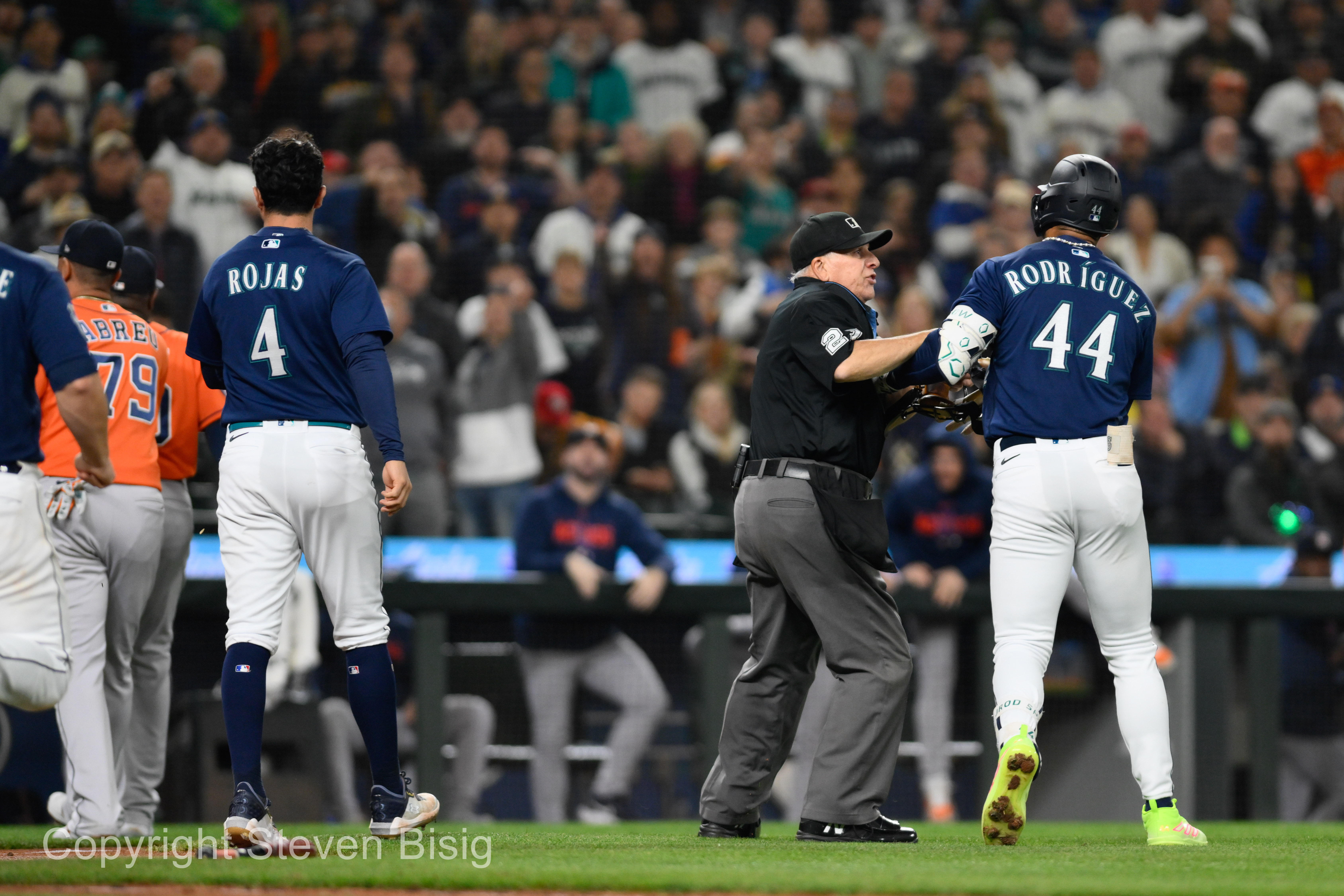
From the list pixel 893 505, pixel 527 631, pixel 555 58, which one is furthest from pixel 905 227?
pixel 527 631

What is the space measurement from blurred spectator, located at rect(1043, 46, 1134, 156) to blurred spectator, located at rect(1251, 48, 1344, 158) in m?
1.11

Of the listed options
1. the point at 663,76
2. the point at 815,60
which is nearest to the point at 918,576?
the point at 663,76

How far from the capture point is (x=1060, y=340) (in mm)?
4828

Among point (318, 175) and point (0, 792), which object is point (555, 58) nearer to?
point (0, 792)

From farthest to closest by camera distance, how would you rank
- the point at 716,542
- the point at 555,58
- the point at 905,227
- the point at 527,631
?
the point at 555,58, the point at 905,227, the point at 716,542, the point at 527,631

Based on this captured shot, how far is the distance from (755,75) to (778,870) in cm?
1010

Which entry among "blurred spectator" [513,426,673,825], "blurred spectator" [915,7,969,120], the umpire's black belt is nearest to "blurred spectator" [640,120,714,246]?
"blurred spectator" [915,7,969,120]

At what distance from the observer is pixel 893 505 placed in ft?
27.5

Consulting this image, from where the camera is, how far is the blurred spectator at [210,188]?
34.2 feet

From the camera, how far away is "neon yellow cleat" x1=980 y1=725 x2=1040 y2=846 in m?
4.43

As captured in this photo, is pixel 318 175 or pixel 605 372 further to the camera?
pixel 605 372

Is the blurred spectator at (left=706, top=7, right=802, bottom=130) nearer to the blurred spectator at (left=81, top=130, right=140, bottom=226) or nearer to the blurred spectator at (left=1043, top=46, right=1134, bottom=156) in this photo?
the blurred spectator at (left=1043, top=46, right=1134, bottom=156)

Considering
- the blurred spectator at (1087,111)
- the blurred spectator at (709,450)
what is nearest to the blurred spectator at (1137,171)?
the blurred spectator at (1087,111)

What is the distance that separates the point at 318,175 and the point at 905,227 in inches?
307
